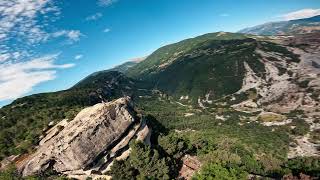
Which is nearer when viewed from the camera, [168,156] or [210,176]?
[210,176]

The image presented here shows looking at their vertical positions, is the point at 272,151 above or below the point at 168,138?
below

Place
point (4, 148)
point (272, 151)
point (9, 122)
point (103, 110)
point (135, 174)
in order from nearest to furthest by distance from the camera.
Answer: point (135, 174)
point (103, 110)
point (4, 148)
point (9, 122)
point (272, 151)

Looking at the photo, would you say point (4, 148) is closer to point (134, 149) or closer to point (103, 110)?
point (103, 110)

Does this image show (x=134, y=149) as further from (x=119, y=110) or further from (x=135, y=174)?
(x=119, y=110)

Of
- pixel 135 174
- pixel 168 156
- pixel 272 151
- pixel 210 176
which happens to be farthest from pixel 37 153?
pixel 272 151

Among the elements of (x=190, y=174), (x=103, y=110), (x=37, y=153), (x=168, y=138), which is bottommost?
(x=190, y=174)

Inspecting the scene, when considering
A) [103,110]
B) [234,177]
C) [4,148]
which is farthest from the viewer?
[4,148]
